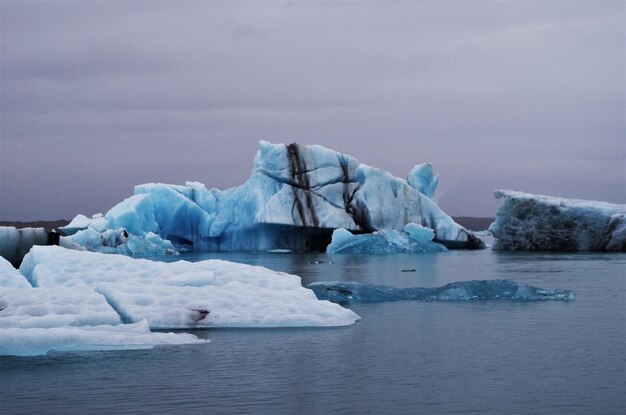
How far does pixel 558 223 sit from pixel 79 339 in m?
29.9

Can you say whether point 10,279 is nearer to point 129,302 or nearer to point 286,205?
point 129,302

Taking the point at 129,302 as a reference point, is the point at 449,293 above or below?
below

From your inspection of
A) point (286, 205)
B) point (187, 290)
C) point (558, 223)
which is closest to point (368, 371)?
point (187, 290)

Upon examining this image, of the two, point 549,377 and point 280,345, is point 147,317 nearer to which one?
point 280,345

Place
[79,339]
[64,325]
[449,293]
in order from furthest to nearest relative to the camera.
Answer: [449,293] < [64,325] < [79,339]

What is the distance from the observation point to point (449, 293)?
16.7 metres

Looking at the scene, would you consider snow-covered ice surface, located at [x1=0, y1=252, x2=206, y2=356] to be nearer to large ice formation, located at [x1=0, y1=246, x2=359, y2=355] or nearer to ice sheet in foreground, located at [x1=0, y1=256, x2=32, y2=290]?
large ice formation, located at [x1=0, y1=246, x2=359, y2=355]

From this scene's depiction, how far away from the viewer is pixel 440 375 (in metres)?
9.17

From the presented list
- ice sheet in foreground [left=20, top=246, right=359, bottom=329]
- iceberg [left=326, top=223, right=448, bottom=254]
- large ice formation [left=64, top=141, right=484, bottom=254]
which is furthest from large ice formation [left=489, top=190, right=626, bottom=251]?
ice sheet in foreground [left=20, top=246, right=359, bottom=329]

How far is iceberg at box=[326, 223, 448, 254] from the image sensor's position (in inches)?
1484

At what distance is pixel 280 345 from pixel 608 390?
4120mm

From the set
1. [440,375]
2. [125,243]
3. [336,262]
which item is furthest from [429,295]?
[125,243]

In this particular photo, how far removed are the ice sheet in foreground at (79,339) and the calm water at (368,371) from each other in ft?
0.65

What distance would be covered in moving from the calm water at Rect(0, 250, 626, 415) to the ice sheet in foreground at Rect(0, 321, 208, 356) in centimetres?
20
